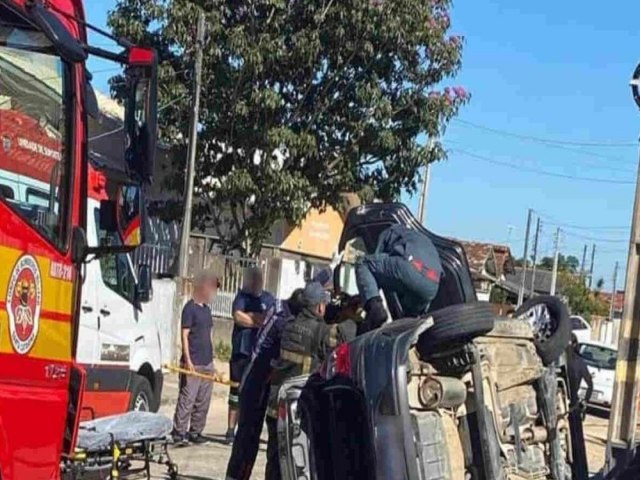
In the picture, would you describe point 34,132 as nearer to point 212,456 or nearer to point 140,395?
point 140,395

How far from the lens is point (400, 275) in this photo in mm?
5582

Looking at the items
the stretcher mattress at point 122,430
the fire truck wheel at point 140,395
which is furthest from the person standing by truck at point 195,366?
the stretcher mattress at point 122,430

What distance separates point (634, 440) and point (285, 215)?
15.4 meters

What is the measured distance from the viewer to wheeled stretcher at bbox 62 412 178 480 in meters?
6.68

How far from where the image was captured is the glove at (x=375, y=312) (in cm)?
555

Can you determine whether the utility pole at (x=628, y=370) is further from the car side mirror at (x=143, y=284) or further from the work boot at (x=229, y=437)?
the work boot at (x=229, y=437)

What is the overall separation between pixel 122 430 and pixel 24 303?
119 inches

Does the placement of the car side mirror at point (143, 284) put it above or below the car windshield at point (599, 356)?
above

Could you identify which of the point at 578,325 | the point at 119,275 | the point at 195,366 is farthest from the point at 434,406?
the point at 195,366

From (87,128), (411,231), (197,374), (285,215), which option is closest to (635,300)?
(411,231)

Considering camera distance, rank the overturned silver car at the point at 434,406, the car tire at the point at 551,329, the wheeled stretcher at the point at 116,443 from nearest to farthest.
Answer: the overturned silver car at the point at 434,406, the car tire at the point at 551,329, the wheeled stretcher at the point at 116,443

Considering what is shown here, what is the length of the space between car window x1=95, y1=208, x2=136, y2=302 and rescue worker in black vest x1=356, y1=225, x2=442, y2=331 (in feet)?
14.5

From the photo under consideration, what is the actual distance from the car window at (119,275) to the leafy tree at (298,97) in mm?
9870

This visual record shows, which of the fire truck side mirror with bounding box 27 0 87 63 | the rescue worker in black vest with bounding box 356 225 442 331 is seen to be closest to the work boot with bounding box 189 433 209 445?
the rescue worker in black vest with bounding box 356 225 442 331
